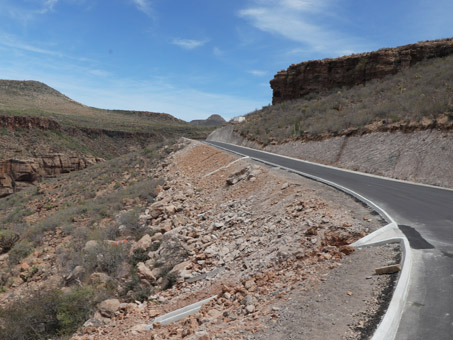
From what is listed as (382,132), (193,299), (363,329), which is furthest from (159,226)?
(382,132)

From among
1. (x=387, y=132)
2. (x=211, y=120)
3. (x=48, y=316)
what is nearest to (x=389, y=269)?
(x=48, y=316)

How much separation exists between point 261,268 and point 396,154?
1216 centimetres

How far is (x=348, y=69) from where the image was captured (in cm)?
3847

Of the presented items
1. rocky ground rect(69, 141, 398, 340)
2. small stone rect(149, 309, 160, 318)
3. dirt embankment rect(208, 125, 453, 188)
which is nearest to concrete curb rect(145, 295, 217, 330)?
rocky ground rect(69, 141, 398, 340)

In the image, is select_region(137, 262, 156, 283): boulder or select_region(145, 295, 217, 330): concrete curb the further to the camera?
select_region(137, 262, 156, 283): boulder

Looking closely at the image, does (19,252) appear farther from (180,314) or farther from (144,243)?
(180,314)

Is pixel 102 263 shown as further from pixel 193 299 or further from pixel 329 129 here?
pixel 329 129

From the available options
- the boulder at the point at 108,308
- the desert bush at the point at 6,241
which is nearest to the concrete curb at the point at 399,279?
the boulder at the point at 108,308

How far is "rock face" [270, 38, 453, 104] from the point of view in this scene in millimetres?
32719

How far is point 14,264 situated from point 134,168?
48.3ft

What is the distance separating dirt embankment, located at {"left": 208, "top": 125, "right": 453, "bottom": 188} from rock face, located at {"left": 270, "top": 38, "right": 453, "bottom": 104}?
18987 millimetres

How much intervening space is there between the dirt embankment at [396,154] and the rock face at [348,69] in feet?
62.3

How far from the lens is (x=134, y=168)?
86.6 feet

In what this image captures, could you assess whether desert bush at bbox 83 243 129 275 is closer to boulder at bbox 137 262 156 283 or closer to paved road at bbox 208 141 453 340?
boulder at bbox 137 262 156 283
